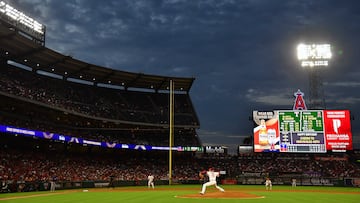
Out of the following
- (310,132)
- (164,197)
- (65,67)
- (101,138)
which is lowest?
(164,197)

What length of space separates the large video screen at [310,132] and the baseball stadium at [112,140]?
18 cm

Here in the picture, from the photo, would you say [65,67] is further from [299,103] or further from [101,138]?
[299,103]

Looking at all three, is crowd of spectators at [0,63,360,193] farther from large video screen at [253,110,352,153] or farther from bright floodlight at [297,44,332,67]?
bright floodlight at [297,44,332,67]

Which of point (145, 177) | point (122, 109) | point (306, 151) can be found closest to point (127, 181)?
point (145, 177)

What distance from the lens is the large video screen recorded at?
4712 centimetres

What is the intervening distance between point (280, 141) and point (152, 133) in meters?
25.8

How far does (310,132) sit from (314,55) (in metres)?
12.9

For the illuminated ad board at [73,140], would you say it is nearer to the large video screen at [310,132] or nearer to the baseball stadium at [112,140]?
the baseball stadium at [112,140]

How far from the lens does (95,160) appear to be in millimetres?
55094

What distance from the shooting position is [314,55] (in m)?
53.6

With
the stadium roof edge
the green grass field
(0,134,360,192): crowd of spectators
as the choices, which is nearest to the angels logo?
(0,134,360,192): crowd of spectators

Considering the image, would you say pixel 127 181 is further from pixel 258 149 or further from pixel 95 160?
pixel 258 149

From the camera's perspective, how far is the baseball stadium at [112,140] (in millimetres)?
41125

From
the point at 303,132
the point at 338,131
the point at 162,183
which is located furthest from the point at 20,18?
the point at 338,131
